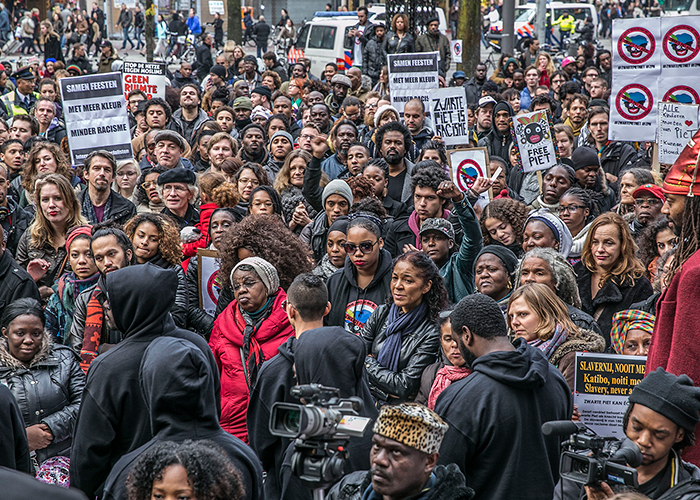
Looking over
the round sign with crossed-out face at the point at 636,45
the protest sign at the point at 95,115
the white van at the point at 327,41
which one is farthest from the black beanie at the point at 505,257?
the white van at the point at 327,41

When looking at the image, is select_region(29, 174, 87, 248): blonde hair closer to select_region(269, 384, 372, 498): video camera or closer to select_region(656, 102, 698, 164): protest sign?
select_region(269, 384, 372, 498): video camera

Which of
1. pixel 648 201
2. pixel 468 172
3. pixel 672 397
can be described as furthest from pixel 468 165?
pixel 672 397

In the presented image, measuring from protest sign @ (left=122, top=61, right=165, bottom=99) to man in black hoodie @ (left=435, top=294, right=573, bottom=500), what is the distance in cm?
1111

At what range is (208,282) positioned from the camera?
6164 millimetres

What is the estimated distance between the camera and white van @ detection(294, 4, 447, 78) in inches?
987

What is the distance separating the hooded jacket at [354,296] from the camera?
5.59 meters

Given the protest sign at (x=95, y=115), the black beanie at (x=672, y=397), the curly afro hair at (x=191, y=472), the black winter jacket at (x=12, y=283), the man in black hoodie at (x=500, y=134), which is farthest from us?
the man in black hoodie at (x=500, y=134)

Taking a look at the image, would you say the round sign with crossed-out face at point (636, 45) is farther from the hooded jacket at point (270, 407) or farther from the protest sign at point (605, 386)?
the hooded jacket at point (270, 407)

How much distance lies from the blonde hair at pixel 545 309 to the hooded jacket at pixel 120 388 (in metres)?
1.91

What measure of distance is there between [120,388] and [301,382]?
2.60 ft

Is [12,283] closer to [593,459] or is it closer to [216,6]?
[593,459]

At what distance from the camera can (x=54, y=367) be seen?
480cm

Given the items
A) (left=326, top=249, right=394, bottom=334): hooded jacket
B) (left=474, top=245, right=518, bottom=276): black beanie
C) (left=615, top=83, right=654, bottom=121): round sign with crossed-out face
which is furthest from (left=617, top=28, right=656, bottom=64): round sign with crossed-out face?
(left=326, top=249, right=394, bottom=334): hooded jacket

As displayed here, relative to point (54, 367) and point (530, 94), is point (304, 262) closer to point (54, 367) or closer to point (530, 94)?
point (54, 367)
